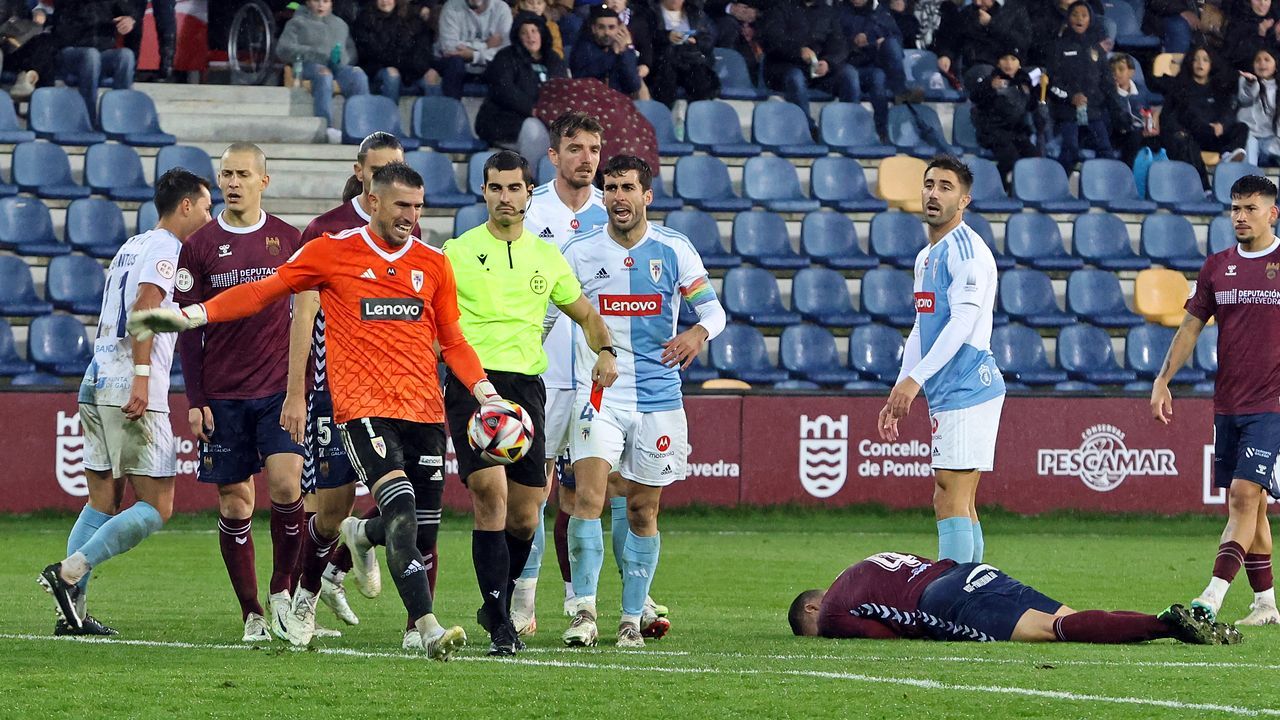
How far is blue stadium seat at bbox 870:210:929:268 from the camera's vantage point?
18.5 metres

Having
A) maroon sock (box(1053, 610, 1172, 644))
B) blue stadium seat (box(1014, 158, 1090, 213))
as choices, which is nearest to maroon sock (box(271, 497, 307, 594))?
maroon sock (box(1053, 610, 1172, 644))

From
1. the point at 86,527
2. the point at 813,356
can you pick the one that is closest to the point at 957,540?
the point at 86,527

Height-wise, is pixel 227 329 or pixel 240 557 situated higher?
pixel 227 329

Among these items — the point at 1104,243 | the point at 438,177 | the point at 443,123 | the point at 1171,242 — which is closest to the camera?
the point at 438,177

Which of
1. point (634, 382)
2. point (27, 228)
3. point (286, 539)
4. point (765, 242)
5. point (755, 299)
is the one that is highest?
point (765, 242)

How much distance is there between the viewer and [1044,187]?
65.3 feet

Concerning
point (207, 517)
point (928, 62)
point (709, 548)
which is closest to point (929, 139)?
point (928, 62)

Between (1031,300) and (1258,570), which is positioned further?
(1031,300)

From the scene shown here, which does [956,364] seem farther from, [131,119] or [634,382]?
[131,119]

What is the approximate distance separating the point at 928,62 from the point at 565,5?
4425 millimetres

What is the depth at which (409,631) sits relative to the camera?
747cm

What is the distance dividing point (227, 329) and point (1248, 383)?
514 centimetres

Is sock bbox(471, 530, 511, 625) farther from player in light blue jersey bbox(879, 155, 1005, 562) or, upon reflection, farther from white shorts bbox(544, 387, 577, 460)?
player in light blue jersey bbox(879, 155, 1005, 562)

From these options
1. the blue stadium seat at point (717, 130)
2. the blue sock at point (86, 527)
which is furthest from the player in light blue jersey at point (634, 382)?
the blue stadium seat at point (717, 130)
